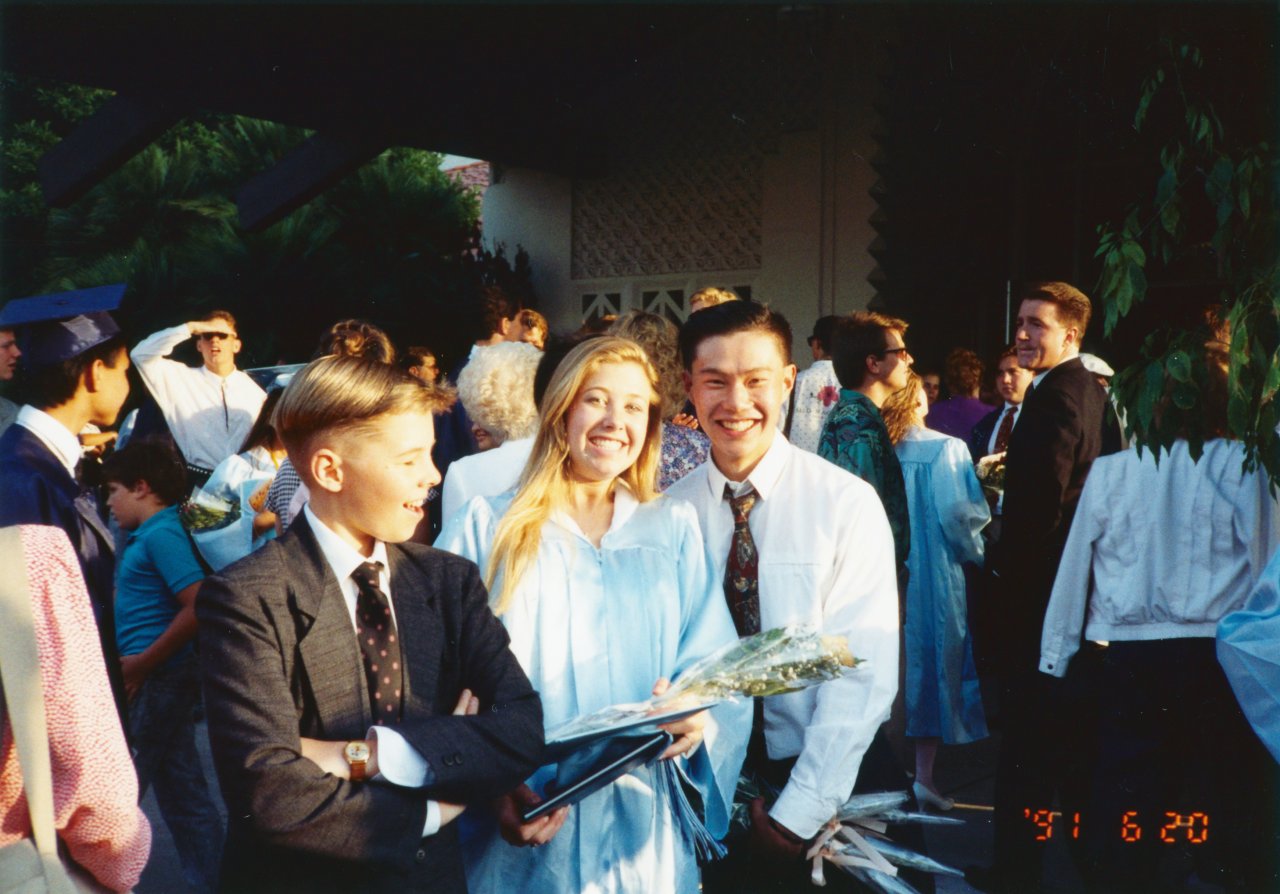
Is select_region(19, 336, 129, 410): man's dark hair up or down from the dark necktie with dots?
up

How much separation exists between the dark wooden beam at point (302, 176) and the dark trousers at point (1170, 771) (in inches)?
257

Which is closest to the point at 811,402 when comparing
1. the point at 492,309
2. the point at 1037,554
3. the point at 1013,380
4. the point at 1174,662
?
the point at 1013,380

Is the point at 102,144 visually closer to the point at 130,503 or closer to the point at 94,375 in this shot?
the point at 130,503

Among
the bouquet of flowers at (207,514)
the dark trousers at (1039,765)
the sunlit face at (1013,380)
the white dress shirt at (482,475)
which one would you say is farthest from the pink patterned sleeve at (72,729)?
the sunlit face at (1013,380)

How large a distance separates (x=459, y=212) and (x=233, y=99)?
5362 mm

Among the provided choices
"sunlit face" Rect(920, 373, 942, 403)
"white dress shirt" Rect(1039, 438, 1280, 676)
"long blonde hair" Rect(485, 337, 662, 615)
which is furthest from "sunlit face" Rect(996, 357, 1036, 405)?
"long blonde hair" Rect(485, 337, 662, 615)

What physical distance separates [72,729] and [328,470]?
1.88ft

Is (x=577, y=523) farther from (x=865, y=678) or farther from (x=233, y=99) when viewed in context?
(x=233, y=99)

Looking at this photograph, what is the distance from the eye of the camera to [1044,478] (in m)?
4.43

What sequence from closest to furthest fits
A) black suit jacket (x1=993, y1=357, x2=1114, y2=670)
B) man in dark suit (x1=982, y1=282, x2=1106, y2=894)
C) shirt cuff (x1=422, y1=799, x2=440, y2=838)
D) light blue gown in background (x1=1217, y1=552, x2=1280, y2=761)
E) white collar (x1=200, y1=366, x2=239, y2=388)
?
shirt cuff (x1=422, y1=799, x2=440, y2=838), light blue gown in background (x1=1217, y1=552, x2=1280, y2=761), man in dark suit (x1=982, y1=282, x2=1106, y2=894), black suit jacket (x1=993, y1=357, x2=1114, y2=670), white collar (x1=200, y1=366, x2=239, y2=388)

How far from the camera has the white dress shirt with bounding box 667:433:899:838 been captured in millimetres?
2455

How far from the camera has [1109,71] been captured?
8.11m

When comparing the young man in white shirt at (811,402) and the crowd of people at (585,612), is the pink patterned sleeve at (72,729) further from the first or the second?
the young man in white shirt at (811,402)

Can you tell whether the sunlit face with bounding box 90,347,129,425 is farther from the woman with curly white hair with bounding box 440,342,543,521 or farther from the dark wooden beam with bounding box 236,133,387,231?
the dark wooden beam with bounding box 236,133,387,231
